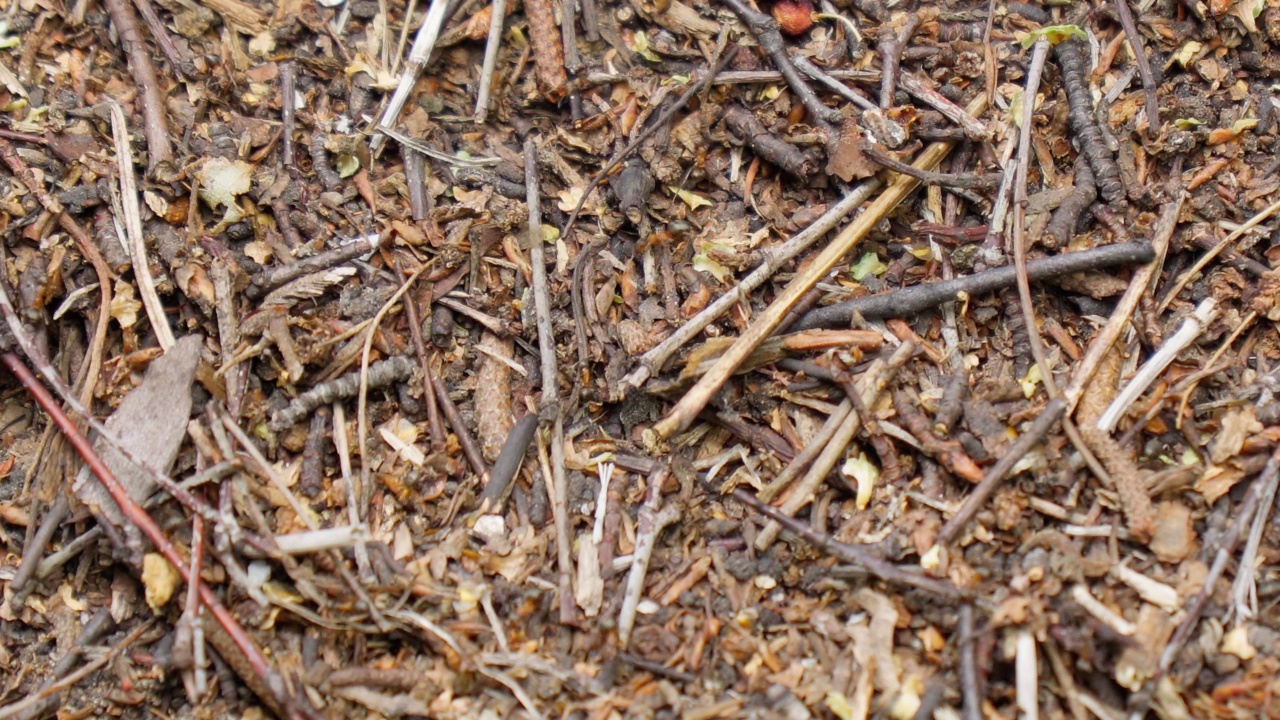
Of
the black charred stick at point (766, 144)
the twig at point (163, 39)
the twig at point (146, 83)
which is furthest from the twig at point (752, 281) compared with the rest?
the twig at point (163, 39)

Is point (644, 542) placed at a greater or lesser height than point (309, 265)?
lesser

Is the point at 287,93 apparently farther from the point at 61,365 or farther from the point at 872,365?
the point at 872,365

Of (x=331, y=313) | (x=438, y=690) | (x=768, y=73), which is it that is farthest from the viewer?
(x=768, y=73)

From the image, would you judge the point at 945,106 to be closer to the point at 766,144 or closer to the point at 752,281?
the point at 766,144

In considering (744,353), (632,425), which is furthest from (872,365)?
(632,425)

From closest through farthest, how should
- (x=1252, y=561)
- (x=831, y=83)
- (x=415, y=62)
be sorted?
(x=1252, y=561) < (x=831, y=83) < (x=415, y=62)

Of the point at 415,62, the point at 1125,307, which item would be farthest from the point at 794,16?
the point at 1125,307

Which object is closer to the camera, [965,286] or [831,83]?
[965,286]
